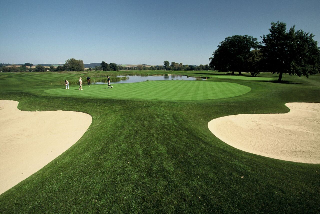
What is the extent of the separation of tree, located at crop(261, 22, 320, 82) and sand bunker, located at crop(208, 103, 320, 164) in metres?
25.1

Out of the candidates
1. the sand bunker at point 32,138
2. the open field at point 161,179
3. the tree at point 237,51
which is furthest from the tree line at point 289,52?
the sand bunker at point 32,138

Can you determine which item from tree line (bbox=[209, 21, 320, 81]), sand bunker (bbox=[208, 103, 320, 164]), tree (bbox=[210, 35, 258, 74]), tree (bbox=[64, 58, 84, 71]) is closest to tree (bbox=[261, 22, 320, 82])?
tree line (bbox=[209, 21, 320, 81])

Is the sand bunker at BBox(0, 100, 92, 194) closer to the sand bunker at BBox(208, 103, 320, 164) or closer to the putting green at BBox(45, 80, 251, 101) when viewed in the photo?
the putting green at BBox(45, 80, 251, 101)

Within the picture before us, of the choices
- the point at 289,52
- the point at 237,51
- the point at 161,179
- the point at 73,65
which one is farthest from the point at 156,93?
the point at 73,65

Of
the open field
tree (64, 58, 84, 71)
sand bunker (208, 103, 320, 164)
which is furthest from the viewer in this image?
tree (64, 58, 84, 71)

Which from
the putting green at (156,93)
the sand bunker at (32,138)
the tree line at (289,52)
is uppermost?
the tree line at (289,52)

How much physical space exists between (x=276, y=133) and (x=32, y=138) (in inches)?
650

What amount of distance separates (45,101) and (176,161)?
56.7 feet

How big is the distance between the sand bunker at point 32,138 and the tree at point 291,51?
134 feet

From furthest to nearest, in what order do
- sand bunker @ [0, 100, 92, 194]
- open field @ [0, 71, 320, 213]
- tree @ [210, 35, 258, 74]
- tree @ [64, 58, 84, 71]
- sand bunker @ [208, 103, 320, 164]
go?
tree @ [64, 58, 84, 71] → tree @ [210, 35, 258, 74] → sand bunker @ [208, 103, 320, 164] → sand bunker @ [0, 100, 92, 194] → open field @ [0, 71, 320, 213]

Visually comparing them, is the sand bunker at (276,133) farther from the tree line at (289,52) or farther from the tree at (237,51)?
the tree at (237,51)

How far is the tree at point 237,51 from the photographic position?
6994 cm

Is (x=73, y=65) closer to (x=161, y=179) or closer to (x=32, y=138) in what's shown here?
(x=32, y=138)

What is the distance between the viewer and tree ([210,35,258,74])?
6994cm
